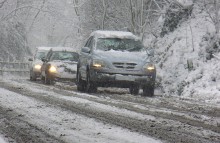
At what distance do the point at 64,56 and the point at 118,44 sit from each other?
5462 mm

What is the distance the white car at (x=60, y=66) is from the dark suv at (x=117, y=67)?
371 centimetres

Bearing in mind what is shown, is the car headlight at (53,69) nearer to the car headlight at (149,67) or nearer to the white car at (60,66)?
the white car at (60,66)

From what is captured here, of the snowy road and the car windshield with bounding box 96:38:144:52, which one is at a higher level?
the car windshield with bounding box 96:38:144:52

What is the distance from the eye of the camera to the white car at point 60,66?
18.5 meters

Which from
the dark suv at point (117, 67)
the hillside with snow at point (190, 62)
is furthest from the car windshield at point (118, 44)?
the hillside with snow at point (190, 62)

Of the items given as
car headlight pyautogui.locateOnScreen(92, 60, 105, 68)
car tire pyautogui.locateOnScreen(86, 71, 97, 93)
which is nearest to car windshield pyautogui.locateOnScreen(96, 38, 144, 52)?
car headlight pyautogui.locateOnScreen(92, 60, 105, 68)

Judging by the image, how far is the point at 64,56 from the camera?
1992 centimetres

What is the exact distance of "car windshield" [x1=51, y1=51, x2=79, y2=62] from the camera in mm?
19781

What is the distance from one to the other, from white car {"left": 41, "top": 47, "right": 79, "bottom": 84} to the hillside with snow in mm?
3482

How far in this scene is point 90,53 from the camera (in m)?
14.5

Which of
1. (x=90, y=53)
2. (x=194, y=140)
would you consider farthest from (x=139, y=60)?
(x=194, y=140)

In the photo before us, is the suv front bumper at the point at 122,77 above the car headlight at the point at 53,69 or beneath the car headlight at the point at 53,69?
beneath

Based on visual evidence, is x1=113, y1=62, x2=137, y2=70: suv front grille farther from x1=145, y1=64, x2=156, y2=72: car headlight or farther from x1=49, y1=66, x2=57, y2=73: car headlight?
x1=49, y1=66, x2=57, y2=73: car headlight

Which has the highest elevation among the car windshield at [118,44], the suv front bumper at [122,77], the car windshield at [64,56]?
the car windshield at [118,44]
